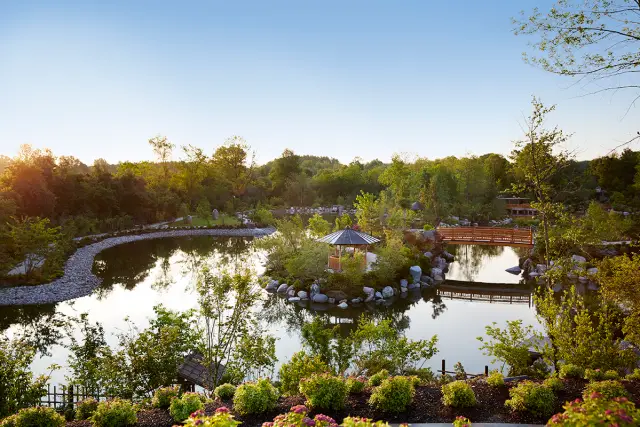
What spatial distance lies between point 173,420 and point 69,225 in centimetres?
2175

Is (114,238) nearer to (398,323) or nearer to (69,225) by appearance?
(69,225)

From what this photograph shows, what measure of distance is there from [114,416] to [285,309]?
29.7 ft

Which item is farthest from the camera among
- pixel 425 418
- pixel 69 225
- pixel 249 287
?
pixel 69 225

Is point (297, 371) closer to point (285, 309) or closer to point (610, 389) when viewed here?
point (610, 389)

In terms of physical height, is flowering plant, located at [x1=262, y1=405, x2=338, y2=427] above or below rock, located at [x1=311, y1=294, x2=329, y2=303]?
above

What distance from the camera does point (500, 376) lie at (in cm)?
564

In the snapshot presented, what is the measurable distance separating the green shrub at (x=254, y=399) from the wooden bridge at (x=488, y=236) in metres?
16.6

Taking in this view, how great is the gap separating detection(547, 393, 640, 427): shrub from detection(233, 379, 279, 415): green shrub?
311 cm

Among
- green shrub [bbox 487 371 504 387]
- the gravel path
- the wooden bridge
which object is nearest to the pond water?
the gravel path

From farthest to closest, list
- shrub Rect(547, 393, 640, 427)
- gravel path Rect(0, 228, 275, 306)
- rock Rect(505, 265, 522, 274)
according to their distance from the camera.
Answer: rock Rect(505, 265, 522, 274)
gravel path Rect(0, 228, 275, 306)
shrub Rect(547, 393, 640, 427)

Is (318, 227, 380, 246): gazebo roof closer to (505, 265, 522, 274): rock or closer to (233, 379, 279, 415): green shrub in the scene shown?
(505, 265, 522, 274): rock

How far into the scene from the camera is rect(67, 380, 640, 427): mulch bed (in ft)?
15.7

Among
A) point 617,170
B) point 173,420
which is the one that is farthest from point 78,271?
point 617,170

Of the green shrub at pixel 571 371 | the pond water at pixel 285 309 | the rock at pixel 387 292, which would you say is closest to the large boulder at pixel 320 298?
the pond water at pixel 285 309
